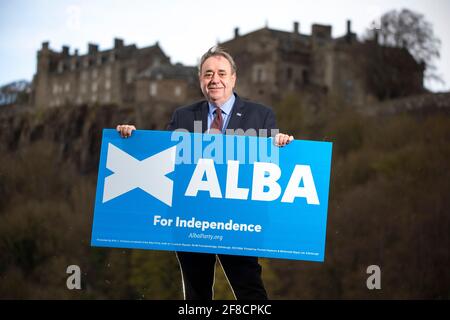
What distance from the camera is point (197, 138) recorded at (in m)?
5.51

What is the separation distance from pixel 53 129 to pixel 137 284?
2691 centimetres

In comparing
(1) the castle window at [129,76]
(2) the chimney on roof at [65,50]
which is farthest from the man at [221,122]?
(2) the chimney on roof at [65,50]

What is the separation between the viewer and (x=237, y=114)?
17.4 ft

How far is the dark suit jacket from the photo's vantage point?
5.28 meters

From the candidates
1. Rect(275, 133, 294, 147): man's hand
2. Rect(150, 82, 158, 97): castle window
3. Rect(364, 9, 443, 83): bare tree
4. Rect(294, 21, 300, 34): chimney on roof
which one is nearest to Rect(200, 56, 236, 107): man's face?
Rect(275, 133, 294, 147): man's hand

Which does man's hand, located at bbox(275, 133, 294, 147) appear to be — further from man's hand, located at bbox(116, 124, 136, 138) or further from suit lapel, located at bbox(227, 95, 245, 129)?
man's hand, located at bbox(116, 124, 136, 138)

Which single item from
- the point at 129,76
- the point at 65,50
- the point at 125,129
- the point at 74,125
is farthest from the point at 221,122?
the point at 65,50

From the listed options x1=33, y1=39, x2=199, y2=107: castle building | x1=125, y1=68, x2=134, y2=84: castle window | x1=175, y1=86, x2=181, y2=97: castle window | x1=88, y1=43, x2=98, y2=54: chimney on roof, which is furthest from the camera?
x1=88, y1=43, x2=98, y2=54: chimney on roof

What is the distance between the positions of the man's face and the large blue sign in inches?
13.6

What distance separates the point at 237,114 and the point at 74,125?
61273 mm

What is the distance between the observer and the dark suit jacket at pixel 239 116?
5281 millimetres

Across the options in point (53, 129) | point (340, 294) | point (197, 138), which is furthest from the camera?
point (53, 129)
